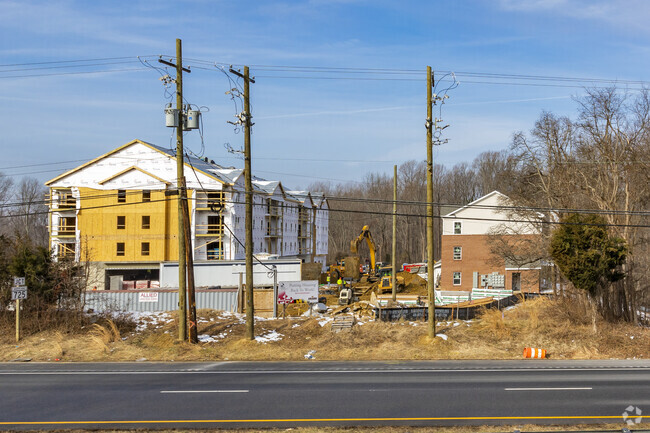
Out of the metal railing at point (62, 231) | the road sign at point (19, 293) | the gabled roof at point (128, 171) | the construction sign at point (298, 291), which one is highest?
the gabled roof at point (128, 171)

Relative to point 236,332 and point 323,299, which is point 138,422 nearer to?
point 236,332

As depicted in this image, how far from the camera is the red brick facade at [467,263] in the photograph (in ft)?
185

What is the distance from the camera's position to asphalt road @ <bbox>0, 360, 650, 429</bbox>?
13281 mm

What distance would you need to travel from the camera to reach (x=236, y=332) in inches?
1038

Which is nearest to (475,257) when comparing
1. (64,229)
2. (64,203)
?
(64,229)

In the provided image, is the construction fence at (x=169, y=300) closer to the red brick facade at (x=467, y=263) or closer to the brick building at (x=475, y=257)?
the brick building at (x=475, y=257)

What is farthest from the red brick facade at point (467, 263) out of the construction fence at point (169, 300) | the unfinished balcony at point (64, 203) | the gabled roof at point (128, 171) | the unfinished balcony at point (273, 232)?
the unfinished balcony at point (64, 203)

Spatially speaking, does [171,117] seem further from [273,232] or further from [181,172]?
[273,232]

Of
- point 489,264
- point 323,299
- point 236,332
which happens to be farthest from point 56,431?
point 489,264

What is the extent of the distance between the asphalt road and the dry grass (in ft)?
5.18

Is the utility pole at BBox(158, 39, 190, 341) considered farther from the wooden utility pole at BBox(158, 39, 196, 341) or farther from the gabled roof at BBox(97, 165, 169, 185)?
the gabled roof at BBox(97, 165, 169, 185)

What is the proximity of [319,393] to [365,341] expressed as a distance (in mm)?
8882

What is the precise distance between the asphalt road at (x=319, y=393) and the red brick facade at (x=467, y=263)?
35642 millimetres

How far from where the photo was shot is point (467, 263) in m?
57.6
